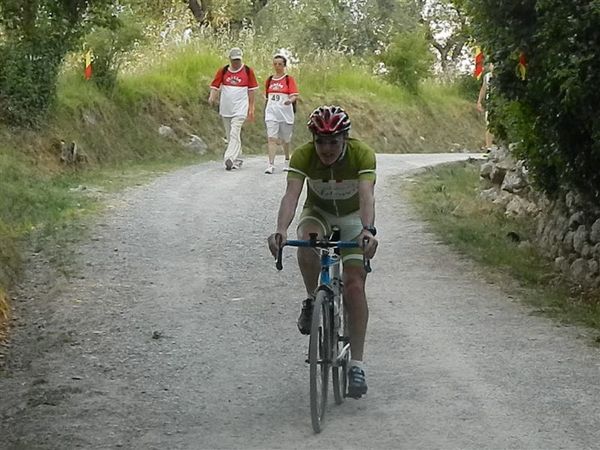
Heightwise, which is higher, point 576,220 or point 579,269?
point 576,220

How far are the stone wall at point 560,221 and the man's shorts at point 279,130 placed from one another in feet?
14.4

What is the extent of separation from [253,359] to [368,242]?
6.33 ft

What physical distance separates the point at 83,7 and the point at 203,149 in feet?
19.5

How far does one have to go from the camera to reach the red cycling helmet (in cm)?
596

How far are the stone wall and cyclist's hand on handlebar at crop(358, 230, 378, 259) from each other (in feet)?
13.4

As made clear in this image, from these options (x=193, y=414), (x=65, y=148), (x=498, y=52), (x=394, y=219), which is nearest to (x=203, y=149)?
(x=65, y=148)

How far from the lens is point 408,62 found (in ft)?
103

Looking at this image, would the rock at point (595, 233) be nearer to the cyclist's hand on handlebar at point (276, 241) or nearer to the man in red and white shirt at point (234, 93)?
the cyclist's hand on handlebar at point (276, 241)

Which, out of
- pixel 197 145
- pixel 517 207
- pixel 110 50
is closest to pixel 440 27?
pixel 197 145

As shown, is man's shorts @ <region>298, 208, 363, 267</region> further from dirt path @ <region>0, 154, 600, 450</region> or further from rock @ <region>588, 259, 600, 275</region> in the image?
rock @ <region>588, 259, 600, 275</region>

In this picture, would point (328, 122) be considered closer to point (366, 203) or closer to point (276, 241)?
point (366, 203)

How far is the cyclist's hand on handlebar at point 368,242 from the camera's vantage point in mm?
5840

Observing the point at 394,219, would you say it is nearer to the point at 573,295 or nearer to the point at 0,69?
the point at 573,295

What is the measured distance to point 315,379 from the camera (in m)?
5.78
